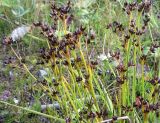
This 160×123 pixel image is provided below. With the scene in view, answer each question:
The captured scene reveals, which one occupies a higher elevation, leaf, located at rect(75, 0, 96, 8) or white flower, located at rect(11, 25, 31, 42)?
leaf, located at rect(75, 0, 96, 8)

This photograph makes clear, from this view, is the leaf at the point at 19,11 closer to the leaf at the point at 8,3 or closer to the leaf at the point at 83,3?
the leaf at the point at 8,3

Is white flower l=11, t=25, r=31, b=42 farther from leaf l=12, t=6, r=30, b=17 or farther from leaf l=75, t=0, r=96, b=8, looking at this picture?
leaf l=75, t=0, r=96, b=8

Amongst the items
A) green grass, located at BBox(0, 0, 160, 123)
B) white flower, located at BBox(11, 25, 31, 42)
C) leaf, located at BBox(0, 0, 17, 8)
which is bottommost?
green grass, located at BBox(0, 0, 160, 123)

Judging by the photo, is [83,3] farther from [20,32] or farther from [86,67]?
[86,67]

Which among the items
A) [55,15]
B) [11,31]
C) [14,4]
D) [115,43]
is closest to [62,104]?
[55,15]

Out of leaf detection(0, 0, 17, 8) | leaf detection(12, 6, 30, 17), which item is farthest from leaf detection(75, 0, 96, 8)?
leaf detection(0, 0, 17, 8)

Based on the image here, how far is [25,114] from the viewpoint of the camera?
2.25 m

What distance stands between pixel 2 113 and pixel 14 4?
1.24 metres

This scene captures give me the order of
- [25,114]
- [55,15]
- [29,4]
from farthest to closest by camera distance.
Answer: [29,4]
[25,114]
[55,15]

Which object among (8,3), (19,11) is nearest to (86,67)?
(19,11)

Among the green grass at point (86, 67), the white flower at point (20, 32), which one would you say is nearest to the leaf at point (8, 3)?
the green grass at point (86, 67)

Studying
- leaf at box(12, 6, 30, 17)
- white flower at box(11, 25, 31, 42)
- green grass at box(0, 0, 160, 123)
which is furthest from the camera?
leaf at box(12, 6, 30, 17)

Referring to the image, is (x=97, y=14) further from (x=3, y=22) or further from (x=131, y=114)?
(x=131, y=114)

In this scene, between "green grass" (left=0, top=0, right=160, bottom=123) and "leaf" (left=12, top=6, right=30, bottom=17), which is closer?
"green grass" (left=0, top=0, right=160, bottom=123)
